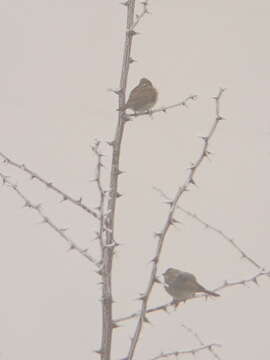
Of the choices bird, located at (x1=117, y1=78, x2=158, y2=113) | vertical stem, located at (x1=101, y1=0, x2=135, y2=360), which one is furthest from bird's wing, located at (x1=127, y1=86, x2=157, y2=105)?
vertical stem, located at (x1=101, y1=0, x2=135, y2=360)

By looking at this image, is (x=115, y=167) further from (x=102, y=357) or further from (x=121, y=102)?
(x=102, y=357)

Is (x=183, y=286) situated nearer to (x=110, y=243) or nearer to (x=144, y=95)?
(x=110, y=243)

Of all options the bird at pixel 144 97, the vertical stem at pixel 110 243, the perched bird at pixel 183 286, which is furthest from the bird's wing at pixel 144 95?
the vertical stem at pixel 110 243

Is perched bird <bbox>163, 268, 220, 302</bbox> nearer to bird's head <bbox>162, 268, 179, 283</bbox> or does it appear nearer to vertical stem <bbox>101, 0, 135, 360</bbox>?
bird's head <bbox>162, 268, 179, 283</bbox>

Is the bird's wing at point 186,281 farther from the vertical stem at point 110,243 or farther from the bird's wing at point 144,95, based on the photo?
the bird's wing at point 144,95

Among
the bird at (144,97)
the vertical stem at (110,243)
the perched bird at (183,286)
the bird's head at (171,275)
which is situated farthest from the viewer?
the bird at (144,97)

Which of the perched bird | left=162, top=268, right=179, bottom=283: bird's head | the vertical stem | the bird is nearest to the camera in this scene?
the vertical stem

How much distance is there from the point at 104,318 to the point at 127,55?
0.61m

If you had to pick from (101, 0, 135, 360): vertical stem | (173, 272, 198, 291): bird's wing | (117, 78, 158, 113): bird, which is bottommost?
(173, 272, 198, 291): bird's wing

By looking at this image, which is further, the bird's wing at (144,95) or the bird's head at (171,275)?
the bird's wing at (144,95)

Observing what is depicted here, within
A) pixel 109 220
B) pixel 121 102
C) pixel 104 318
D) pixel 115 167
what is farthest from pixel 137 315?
pixel 121 102

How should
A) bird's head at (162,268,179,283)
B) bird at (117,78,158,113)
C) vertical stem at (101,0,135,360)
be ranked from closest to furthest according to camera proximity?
vertical stem at (101,0,135,360) < bird's head at (162,268,179,283) < bird at (117,78,158,113)

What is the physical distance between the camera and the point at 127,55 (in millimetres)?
1433

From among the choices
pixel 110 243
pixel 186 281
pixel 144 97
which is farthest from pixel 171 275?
pixel 144 97
